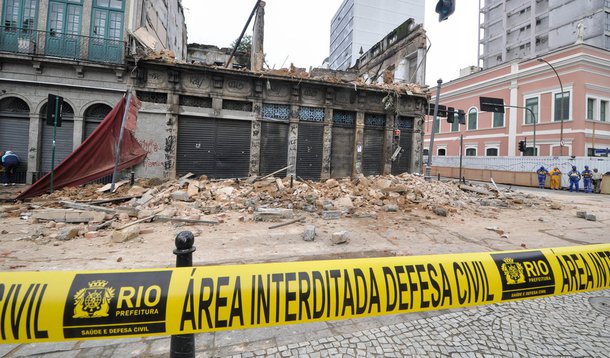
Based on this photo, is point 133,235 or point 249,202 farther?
point 249,202

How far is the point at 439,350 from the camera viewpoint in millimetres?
2365

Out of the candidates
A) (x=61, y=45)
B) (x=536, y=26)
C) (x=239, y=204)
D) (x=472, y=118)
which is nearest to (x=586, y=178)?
(x=472, y=118)

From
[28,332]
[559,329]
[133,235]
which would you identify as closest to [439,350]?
[559,329]

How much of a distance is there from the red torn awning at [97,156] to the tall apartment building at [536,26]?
38.0m

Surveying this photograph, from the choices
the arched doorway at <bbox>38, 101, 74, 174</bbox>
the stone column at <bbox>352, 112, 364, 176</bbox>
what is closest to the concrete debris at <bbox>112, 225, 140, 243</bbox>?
the arched doorway at <bbox>38, 101, 74, 174</bbox>

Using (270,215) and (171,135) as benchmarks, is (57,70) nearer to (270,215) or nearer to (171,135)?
(171,135)

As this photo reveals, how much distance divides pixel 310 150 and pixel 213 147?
16.2ft

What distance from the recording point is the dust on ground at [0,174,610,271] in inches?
190

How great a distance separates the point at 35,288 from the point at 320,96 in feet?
46.3

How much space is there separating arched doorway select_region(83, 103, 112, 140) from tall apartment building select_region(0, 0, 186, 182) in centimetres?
4

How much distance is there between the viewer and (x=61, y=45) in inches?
459

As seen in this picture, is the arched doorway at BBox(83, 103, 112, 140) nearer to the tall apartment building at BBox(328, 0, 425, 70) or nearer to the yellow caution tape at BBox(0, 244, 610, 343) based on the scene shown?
the yellow caution tape at BBox(0, 244, 610, 343)

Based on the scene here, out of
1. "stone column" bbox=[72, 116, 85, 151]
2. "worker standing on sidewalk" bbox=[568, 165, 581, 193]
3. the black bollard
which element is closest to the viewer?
the black bollard

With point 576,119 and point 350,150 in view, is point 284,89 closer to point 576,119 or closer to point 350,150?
point 350,150
